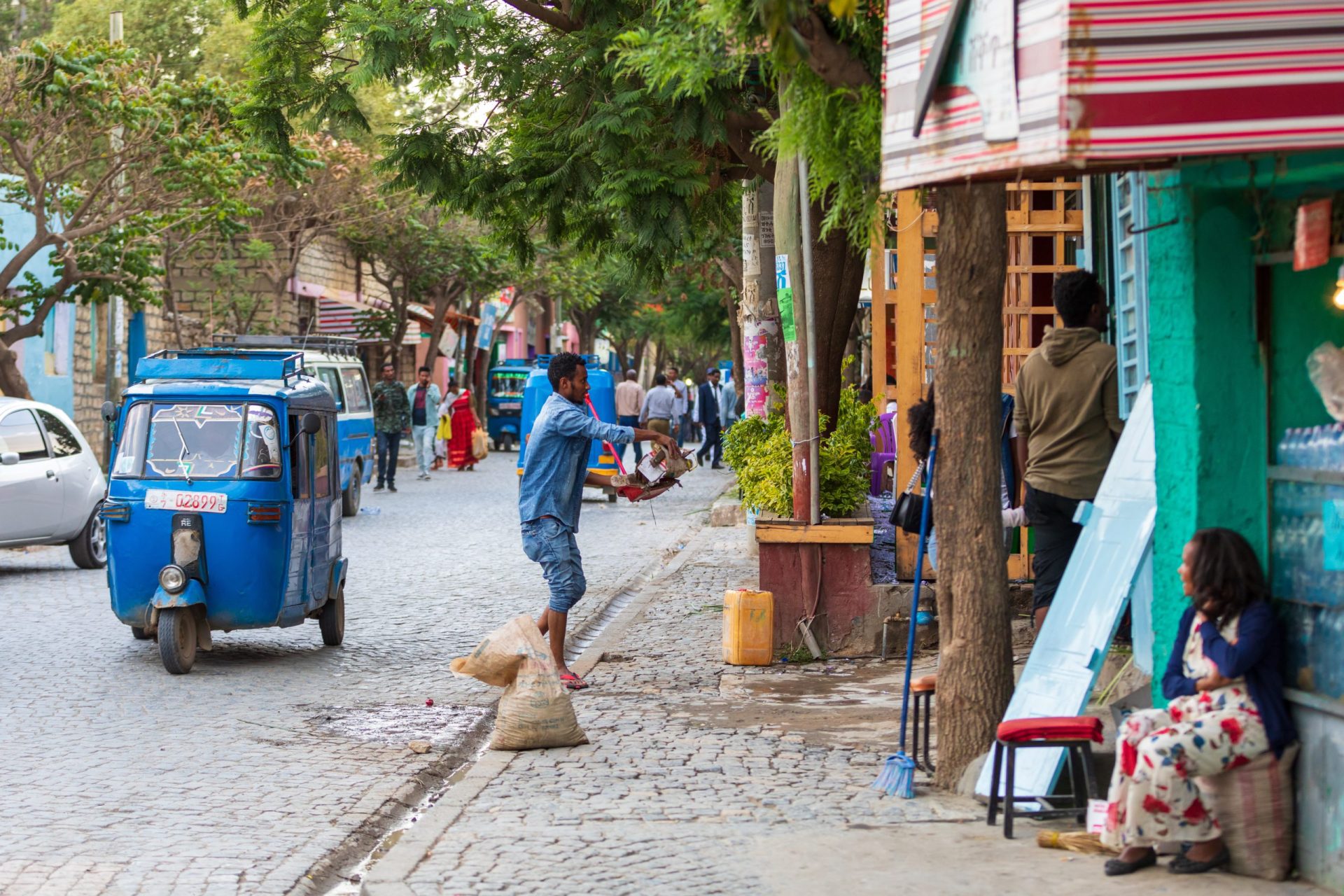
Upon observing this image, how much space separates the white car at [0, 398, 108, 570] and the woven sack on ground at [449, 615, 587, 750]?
749 cm

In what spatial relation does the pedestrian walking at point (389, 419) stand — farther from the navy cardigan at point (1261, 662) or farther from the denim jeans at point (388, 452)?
the navy cardigan at point (1261, 662)

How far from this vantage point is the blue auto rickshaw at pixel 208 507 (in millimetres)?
9898

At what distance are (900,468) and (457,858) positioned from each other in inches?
219

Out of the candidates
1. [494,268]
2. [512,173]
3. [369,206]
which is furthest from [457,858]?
[494,268]

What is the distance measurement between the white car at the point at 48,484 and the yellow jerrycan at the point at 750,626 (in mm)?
6608

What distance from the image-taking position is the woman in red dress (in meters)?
31.7

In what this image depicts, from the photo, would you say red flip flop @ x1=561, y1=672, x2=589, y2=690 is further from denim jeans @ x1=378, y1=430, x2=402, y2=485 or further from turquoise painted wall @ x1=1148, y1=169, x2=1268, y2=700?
denim jeans @ x1=378, y1=430, x2=402, y2=485

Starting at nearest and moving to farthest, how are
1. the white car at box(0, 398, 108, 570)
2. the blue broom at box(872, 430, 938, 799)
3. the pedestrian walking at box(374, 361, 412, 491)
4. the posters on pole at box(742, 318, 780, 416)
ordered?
1. the blue broom at box(872, 430, 938, 799)
2. the posters on pole at box(742, 318, 780, 416)
3. the white car at box(0, 398, 108, 570)
4. the pedestrian walking at box(374, 361, 412, 491)

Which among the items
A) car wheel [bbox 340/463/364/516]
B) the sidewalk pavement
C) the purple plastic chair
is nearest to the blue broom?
the sidewalk pavement

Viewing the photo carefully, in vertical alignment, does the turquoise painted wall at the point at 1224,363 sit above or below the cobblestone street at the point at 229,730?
above

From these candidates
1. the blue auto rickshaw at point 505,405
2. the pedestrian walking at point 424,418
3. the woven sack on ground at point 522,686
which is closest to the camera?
the woven sack on ground at point 522,686

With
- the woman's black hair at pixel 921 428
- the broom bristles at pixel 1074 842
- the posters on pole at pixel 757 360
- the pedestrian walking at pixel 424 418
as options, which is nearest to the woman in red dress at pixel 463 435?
the pedestrian walking at pixel 424 418

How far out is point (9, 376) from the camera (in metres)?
19.4

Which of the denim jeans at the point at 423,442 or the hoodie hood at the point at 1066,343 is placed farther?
the denim jeans at the point at 423,442
